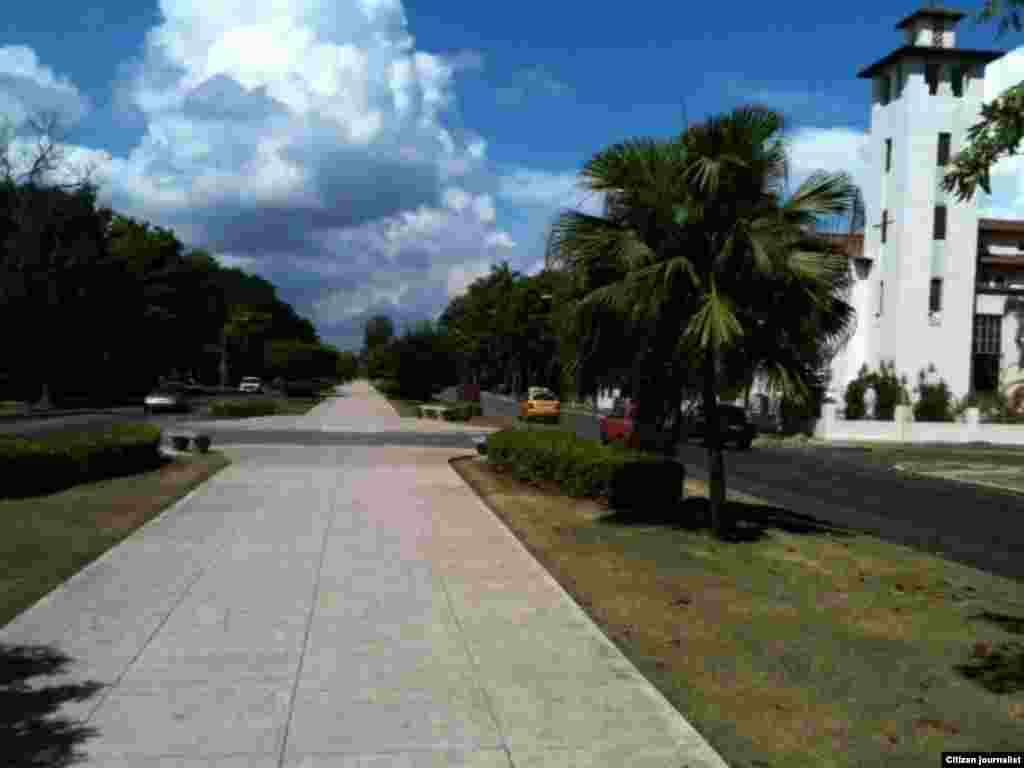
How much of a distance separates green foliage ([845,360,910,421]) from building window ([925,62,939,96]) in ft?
42.0

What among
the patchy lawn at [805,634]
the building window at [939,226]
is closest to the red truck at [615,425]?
the patchy lawn at [805,634]

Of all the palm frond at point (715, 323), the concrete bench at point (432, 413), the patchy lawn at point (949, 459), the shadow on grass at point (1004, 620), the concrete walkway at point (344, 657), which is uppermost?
the palm frond at point (715, 323)

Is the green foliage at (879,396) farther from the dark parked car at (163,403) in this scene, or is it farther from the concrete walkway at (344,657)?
the concrete walkway at (344,657)

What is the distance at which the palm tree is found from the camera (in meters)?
11.5

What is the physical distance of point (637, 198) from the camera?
1211 cm

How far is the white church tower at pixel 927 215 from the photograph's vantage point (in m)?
43.5

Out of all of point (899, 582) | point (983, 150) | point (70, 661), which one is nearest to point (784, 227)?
point (899, 582)

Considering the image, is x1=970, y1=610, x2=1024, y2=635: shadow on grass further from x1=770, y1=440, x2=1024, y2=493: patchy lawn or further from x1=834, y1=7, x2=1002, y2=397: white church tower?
x1=834, y1=7, x2=1002, y2=397: white church tower

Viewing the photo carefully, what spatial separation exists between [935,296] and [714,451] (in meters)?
35.9

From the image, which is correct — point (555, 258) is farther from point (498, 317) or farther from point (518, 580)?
point (498, 317)

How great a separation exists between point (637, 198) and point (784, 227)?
5.83ft

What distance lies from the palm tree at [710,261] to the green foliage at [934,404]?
32.3 meters

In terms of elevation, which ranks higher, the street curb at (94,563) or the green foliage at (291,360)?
the green foliage at (291,360)

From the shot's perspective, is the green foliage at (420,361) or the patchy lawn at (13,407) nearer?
the patchy lawn at (13,407)
